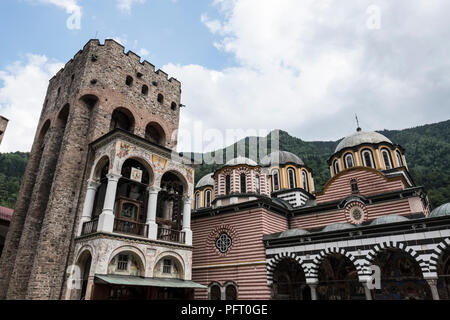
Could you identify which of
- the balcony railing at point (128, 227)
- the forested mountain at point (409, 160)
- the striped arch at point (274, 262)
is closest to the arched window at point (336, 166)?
the forested mountain at point (409, 160)

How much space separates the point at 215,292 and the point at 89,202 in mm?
9048

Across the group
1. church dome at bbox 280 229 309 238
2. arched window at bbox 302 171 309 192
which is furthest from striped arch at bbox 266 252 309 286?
arched window at bbox 302 171 309 192

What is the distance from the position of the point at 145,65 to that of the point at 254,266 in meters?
14.3

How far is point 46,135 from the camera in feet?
60.1

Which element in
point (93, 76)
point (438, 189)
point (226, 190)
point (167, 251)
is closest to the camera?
point (167, 251)

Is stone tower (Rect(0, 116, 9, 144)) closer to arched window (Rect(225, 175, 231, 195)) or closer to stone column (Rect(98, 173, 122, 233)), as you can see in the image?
stone column (Rect(98, 173, 122, 233))

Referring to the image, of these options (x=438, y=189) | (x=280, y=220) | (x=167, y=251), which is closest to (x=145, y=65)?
(x=167, y=251)

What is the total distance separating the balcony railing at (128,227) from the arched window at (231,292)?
635 centimetres

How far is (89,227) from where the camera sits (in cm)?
1355

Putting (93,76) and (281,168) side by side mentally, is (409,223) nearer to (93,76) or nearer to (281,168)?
(281,168)

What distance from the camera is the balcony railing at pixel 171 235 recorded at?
15.5m

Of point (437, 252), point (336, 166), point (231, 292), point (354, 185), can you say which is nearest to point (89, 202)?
point (231, 292)

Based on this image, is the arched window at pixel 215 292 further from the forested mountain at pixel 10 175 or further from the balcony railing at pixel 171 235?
the forested mountain at pixel 10 175

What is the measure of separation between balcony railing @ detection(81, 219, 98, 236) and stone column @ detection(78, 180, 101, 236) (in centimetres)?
15
